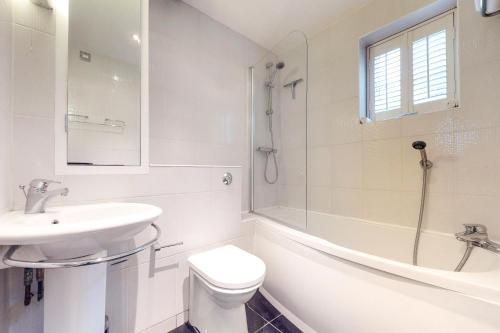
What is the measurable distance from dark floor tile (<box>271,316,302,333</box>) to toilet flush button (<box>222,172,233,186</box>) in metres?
0.97

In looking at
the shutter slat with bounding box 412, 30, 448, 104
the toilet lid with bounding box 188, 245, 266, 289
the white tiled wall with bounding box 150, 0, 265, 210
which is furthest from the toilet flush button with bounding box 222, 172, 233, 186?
the shutter slat with bounding box 412, 30, 448, 104

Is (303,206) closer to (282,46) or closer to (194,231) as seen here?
(194,231)

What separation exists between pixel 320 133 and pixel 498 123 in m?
1.09

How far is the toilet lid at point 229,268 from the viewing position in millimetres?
957

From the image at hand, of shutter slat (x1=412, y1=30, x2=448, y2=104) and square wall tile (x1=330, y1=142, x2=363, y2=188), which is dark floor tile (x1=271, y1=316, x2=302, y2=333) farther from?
shutter slat (x1=412, y1=30, x2=448, y2=104)

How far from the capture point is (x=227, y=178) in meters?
1.52

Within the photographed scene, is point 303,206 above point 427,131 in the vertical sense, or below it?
below

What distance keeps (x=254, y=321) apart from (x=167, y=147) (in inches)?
54.4

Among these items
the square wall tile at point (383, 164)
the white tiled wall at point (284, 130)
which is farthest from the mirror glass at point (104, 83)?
the square wall tile at point (383, 164)

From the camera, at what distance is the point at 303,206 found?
1818 millimetres

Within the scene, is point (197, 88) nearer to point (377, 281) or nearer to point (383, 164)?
point (383, 164)

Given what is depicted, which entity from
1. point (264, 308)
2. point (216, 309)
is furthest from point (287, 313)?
point (216, 309)

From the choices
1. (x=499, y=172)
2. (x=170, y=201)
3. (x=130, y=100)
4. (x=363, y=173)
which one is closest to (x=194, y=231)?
(x=170, y=201)

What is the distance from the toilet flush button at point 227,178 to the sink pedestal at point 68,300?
891 mm
